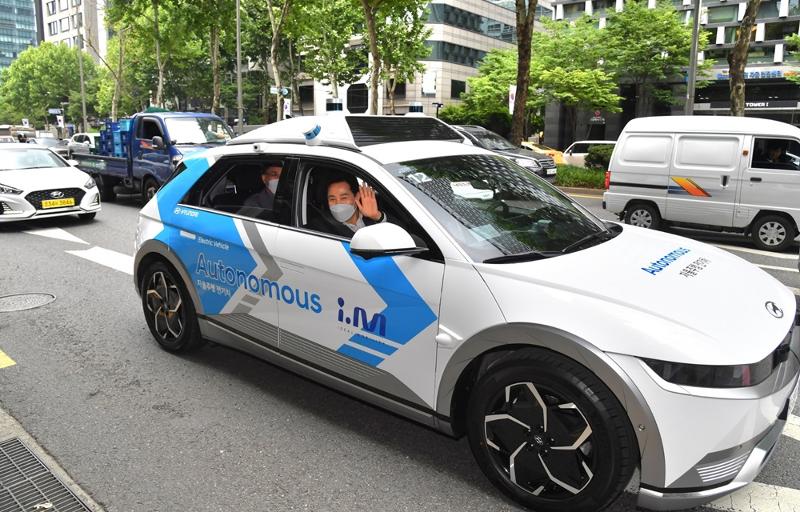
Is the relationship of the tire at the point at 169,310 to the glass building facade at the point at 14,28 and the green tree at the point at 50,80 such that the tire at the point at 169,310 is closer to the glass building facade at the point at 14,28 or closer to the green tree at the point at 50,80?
the green tree at the point at 50,80

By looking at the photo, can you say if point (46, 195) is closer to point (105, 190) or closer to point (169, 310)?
point (105, 190)

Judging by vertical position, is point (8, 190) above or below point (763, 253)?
above

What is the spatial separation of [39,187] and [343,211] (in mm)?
9069

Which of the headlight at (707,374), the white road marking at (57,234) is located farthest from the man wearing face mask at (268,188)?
the white road marking at (57,234)

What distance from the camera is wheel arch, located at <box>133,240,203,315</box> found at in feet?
14.1

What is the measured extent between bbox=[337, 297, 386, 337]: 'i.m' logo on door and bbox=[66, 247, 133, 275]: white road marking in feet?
16.9

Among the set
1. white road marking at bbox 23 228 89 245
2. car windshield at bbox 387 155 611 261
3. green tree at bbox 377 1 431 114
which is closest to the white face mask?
car windshield at bbox 387 155 611 261

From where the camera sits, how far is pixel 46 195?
10484 millimetres

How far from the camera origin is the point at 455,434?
2973mm

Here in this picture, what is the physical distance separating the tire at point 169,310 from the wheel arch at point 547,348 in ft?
7.61

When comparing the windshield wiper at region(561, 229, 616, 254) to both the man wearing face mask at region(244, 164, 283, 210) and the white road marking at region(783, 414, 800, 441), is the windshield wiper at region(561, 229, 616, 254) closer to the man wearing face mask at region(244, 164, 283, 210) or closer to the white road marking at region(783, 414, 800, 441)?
the white road marking at region(783, 414, 800, 441)

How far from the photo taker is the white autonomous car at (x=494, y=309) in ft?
7.72

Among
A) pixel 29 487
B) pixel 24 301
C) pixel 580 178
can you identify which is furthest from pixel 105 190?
pixel 29 487

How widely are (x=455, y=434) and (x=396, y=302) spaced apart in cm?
70
